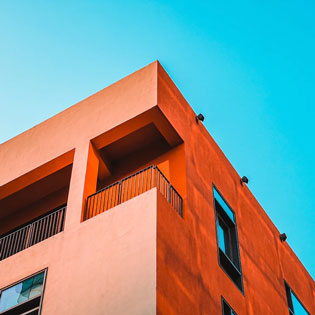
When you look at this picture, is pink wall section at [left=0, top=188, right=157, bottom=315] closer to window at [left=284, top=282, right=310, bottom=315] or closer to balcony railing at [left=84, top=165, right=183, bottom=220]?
balcony railing at [left=84, top=165, right=183, bottom=220]

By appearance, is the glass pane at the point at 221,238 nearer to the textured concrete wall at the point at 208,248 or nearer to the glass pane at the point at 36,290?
the textured concrete wall at the point at 208,248

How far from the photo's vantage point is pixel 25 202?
758 inches

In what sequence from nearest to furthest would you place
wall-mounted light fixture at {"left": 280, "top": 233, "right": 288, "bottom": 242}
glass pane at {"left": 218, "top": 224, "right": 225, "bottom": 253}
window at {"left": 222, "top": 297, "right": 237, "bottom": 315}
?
window at {"left": 222, "top": 297, "right": 237, "bottom": 315} → glass pane at {"left": 218, "top": 224, "right": 225, "bottom": 253} → wall-mounted light fixture at {"left": 280, "top": 233, "right": 288, "bottom": 242}

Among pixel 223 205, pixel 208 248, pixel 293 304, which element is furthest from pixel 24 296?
pixel 293 304

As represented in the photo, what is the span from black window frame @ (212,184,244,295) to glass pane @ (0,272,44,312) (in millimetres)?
4763

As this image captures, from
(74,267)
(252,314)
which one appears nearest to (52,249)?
(74,267)

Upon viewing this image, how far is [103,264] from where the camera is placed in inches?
531

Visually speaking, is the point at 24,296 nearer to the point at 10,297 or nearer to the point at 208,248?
the point at 10,297

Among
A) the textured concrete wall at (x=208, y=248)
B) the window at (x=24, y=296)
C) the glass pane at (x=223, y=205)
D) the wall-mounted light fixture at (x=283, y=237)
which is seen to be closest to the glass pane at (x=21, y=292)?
the window at (x=24, y=296)

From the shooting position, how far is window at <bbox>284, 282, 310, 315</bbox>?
20625 mm

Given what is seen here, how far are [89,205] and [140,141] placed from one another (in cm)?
308

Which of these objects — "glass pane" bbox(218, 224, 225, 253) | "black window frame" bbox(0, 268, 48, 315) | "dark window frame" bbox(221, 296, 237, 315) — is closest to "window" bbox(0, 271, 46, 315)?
"black window frame" bbox(0, 268, 48, 315)

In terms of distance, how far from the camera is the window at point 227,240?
16859 mm

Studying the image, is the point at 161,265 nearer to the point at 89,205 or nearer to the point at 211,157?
the point at 89,205
